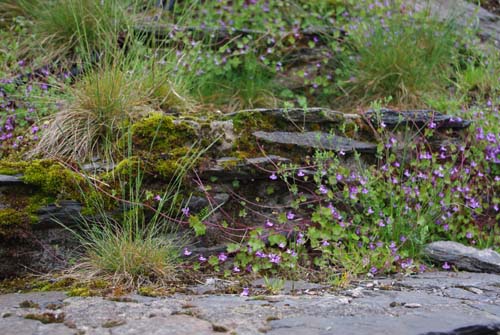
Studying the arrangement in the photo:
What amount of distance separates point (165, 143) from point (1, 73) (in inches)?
62.3

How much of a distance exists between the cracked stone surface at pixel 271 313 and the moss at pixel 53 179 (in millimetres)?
636

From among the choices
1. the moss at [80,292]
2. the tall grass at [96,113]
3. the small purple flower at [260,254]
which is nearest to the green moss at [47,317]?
the moss at [80,292]

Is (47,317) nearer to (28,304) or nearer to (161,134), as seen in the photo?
(28,304)

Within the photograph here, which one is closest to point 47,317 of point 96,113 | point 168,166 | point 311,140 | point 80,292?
point 80,292

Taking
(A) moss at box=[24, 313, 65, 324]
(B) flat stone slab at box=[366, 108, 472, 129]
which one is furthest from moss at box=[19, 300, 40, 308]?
(B) flat stone slab at box=[366, 108, 472, 129]

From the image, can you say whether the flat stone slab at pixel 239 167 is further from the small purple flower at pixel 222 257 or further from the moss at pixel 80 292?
the moss at pixel 80 292

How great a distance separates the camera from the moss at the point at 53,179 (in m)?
3.04

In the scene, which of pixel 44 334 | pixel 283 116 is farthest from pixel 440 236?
pixel 44 334

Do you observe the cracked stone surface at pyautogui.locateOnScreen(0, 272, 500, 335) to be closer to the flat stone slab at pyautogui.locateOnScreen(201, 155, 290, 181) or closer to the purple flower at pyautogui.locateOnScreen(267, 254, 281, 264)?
the purple flower at pyautogui.locateOnScreen(267, 254, 281, 264)

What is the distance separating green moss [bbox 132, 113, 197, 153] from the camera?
3420mm

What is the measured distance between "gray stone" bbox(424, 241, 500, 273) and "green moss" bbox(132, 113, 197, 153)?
62.0 inches

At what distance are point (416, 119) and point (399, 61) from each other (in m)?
0.97

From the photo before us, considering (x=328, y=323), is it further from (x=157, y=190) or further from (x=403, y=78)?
(x=403, y=78)

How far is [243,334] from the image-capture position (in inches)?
75.5
